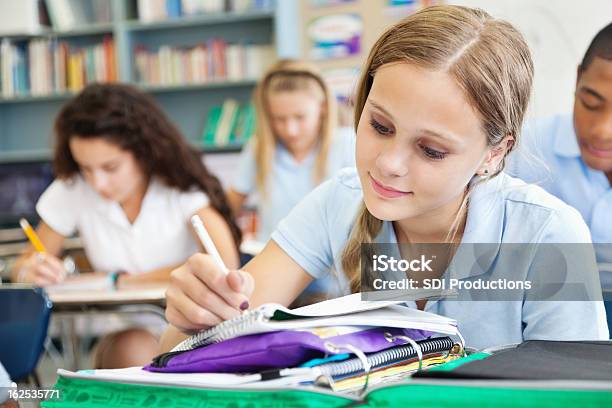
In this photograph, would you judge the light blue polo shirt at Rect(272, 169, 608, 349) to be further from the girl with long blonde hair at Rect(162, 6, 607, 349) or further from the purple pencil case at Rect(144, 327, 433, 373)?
the purple pencil case at Rect(144, 327, 433, 373)

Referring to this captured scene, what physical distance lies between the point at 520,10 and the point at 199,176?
157 centimetres

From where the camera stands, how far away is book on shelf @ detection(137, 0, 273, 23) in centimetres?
463

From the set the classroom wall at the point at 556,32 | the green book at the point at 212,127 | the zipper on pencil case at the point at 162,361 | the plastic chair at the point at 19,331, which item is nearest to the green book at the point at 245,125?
the green book at the point at 212,127

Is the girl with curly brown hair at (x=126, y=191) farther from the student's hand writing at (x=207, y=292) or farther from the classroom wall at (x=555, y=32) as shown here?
the student's hand writing at (x=207, y=292)

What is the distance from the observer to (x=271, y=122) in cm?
321

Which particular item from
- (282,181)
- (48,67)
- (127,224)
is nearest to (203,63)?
(48,67)

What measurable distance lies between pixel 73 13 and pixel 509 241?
4462mm

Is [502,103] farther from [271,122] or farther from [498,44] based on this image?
[271,122]

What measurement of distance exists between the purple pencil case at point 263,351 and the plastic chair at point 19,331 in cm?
127

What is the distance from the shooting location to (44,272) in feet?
7.23

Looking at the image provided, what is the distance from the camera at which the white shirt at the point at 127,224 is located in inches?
97.6

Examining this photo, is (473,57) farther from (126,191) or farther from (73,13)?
(73,13)

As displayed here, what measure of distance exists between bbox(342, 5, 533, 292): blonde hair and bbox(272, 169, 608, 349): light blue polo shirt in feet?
0.15

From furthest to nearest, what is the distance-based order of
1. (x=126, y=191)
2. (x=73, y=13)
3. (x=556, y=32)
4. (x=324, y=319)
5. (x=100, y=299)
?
(x=73, y=13) → (x=556, y=32) → (x=126, y=191) → (x=100, y=299) → (x=324, y=319)
